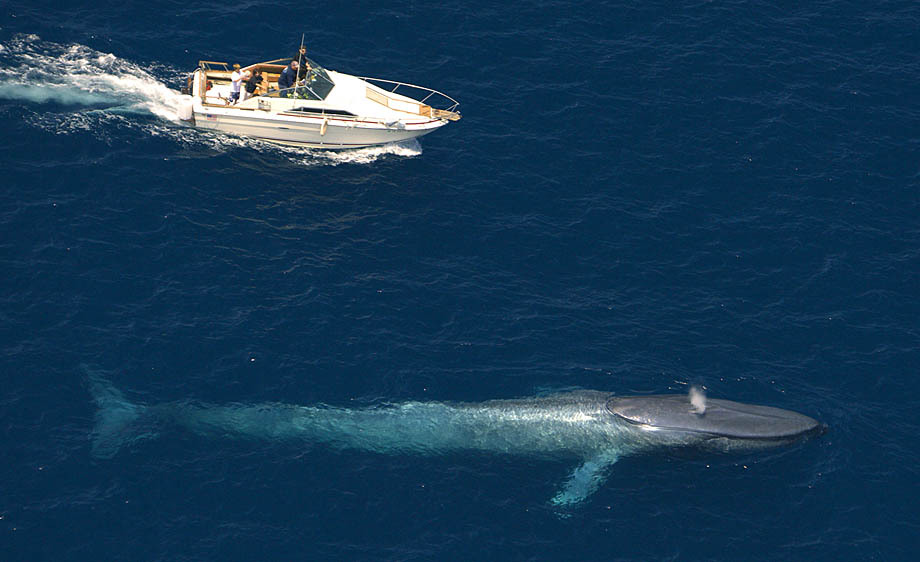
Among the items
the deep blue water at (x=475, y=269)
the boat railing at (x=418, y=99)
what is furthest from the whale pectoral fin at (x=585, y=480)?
the boat railing at (x=418, y=99)

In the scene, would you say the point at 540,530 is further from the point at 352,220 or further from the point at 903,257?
the point at 903,257

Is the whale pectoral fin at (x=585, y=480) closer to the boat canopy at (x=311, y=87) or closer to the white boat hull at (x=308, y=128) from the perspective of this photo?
the white boat hull at (x=308, y=128)

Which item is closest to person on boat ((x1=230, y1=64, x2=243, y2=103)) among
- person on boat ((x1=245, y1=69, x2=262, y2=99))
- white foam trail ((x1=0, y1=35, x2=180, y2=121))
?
person on boat ((x1=245, y1=69, x2=262, y2=99))

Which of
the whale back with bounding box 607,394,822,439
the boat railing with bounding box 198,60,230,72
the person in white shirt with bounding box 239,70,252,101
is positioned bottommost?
the whale back with bounding box 607,394,822,439

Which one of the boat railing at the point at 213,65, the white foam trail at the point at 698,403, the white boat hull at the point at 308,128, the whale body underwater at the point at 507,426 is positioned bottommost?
the whale body underwater at the point at 507,426

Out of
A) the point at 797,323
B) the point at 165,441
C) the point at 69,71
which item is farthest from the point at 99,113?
the point at 797,323

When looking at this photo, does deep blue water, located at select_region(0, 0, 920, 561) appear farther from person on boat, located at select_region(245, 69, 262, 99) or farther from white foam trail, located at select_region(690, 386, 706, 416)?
person on boat, located at select_region(245, 69, 262, 99)

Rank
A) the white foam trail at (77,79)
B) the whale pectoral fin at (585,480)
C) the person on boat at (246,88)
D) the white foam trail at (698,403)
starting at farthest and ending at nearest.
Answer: the white foam trail at (77,79) < the person on boat at (246,88) < the white foam trail at (698,403) < the whale pectoral fin at (585,480)
